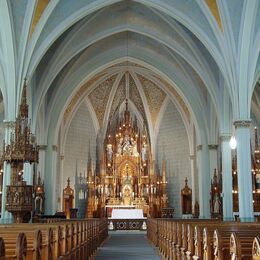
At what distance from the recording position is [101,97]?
30.4m

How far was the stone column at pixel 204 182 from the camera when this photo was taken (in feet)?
80.3

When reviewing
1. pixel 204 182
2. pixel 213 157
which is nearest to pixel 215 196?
pixel 204 182

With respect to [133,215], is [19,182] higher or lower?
higher

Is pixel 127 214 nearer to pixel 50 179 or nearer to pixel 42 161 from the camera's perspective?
pixel 50 179

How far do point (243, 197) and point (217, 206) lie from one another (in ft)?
23.4

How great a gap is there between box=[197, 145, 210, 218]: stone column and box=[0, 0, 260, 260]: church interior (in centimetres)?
6

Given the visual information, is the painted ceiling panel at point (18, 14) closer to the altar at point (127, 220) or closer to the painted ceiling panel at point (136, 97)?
the altar at point (127, 220)

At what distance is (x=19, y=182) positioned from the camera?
13.9 meters

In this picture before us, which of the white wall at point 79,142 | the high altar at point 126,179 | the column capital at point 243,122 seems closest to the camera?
the column capital at point 243,122

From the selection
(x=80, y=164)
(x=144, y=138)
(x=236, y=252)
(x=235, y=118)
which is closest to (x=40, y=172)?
(x=80, y=164)

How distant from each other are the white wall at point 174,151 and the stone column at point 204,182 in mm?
3378

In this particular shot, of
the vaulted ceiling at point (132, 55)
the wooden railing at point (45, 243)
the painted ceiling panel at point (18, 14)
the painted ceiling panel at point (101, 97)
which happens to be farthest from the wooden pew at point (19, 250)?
the painted ceiling panel at point (101, 97)

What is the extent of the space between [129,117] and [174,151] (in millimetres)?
3911

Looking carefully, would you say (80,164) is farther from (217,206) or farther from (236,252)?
(236,252)
